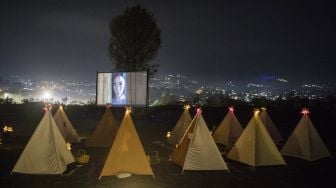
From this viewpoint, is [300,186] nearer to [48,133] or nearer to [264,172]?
[264,172]

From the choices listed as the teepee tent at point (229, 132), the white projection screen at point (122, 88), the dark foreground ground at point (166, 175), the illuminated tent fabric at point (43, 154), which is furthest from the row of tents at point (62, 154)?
the white projection screen at point (122, 88)

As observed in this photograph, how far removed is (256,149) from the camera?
11695mm

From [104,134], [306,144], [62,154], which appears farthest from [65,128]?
[306,144]

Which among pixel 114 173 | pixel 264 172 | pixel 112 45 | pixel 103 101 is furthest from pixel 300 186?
pixel 112 45

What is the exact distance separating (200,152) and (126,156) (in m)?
2.47

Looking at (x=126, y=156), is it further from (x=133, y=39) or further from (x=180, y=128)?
(x=133, y=39)

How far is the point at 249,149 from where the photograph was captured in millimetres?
11766

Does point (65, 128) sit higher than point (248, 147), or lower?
higher

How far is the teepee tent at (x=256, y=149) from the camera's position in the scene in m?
11.6

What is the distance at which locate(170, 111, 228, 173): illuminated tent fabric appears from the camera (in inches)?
426

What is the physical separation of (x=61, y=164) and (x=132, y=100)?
11690 mm

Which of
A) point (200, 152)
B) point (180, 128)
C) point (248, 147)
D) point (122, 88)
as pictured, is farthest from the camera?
point (122, 88)

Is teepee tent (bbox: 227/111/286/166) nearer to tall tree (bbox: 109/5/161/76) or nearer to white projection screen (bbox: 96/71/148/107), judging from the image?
white projection screen (bbox: 96/71/148/107)

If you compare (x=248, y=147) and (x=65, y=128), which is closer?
(x=248, y=147)
